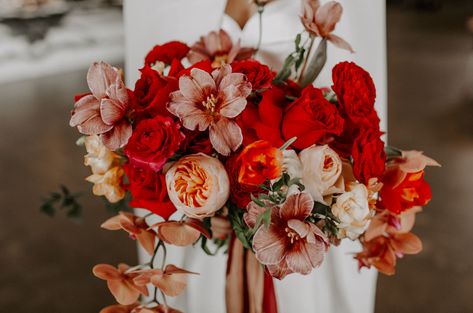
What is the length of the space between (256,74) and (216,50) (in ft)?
0.78

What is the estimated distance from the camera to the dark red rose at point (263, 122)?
2.18 ft

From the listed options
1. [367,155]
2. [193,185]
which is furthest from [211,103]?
[367,155]

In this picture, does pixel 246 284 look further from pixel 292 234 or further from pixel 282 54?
pixel 282 54

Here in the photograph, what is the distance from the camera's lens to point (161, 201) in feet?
2.23

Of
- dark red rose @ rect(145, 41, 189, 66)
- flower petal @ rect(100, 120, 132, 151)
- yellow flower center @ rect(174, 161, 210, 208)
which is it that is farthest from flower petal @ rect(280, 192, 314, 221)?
dark red rose @ rect(145, 41, 189, 66)

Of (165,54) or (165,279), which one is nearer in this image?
(165,279)

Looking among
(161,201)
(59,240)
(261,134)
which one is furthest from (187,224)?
(59,240)

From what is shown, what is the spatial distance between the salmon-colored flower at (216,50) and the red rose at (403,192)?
1.10 feet

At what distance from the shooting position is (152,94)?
670mm

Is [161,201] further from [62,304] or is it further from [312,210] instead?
[62,304]

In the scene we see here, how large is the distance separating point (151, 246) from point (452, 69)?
431 centimetres

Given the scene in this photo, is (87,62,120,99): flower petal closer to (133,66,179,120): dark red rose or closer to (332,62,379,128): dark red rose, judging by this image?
(133,66,179,120): dark red rose

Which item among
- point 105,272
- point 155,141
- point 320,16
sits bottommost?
point 105,272

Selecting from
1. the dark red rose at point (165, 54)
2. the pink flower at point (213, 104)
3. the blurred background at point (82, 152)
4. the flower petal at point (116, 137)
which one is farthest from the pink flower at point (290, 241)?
the blurred background at point (82, 152)
